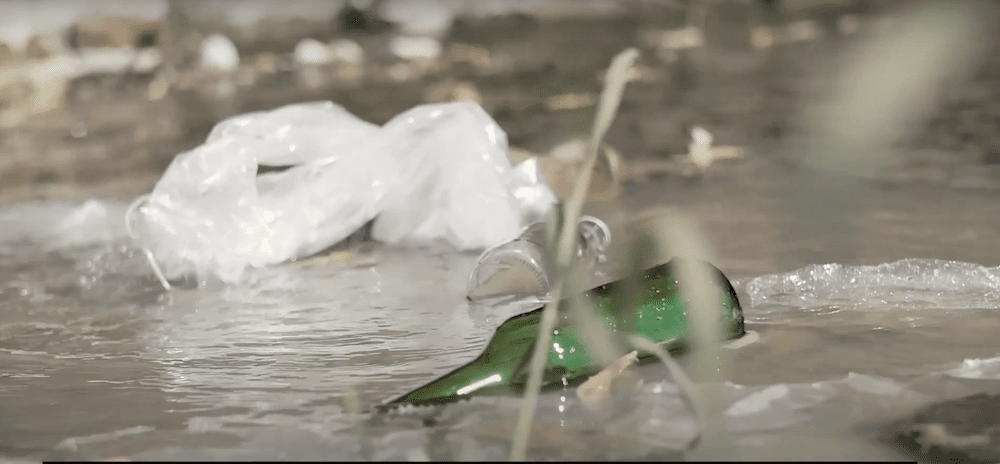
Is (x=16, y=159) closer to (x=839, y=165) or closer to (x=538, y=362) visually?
(x=839, y=165)

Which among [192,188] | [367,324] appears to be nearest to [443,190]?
[192,188]

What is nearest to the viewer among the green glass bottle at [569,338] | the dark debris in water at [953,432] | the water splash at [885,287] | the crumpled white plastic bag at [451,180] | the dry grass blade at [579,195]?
the dry grass blade at [579,195]

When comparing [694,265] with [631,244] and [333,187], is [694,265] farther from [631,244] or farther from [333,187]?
[333,187]

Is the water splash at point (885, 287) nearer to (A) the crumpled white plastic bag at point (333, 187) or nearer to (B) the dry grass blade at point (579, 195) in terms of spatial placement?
(A) the crumpled white plastic bag at point (333, 187)

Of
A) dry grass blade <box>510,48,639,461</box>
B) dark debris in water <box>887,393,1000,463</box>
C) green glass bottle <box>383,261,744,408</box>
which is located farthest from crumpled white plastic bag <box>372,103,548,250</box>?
dry grass blade <box>510,48,639,461</box>

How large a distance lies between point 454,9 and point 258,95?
3.48 feet

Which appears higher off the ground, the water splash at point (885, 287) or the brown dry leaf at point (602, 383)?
the water splash at point (885, 287)

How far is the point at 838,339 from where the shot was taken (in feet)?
4.00

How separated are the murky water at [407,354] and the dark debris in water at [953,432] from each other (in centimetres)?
2

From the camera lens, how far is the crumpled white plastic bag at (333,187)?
200 centimetres

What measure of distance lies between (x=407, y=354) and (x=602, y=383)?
13.3 inches

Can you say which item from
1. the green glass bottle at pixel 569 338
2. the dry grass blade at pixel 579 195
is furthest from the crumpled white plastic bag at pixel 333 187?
the dry grass blade at pixel 579 195

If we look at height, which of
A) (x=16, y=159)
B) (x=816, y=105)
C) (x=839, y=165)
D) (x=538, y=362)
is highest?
(x=816, y=105)

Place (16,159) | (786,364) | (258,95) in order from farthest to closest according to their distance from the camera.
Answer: (258,95) → (16,159) → (786,364)
